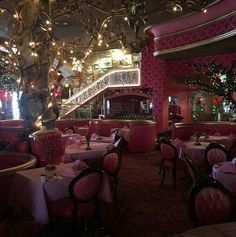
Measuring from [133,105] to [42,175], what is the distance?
41.6 ft

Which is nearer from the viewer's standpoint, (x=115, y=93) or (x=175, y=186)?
(x=175, y=186)

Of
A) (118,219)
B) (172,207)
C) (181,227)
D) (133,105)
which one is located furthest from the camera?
(133,105)

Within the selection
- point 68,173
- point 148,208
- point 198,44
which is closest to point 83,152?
point 148,208

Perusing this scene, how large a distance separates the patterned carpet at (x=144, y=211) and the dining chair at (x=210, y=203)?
1.39 metres

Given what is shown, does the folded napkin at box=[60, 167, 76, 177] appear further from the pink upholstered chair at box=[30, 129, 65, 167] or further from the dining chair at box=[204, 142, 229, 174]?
the dining chair at box=[204, 142, 229, 174]

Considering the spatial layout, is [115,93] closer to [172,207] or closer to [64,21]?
[64,21]

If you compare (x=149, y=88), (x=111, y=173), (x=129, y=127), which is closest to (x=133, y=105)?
(x=149, y=88)

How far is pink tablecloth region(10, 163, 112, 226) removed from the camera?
3746 mm

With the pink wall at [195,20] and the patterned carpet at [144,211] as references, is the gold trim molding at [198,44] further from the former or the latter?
the patterned carpet at [144,211]

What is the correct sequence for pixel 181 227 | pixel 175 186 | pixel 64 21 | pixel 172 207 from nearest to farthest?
pixel 181 227
pixel 172 207
pixel 175 186
pixel 64 21

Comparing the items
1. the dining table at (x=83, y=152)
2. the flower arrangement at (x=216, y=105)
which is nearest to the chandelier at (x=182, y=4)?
the dining table at (x=83, y=152)

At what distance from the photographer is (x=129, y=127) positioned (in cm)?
1116

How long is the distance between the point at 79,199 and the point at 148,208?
182cm

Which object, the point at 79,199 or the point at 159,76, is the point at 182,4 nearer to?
the point at 79,199
